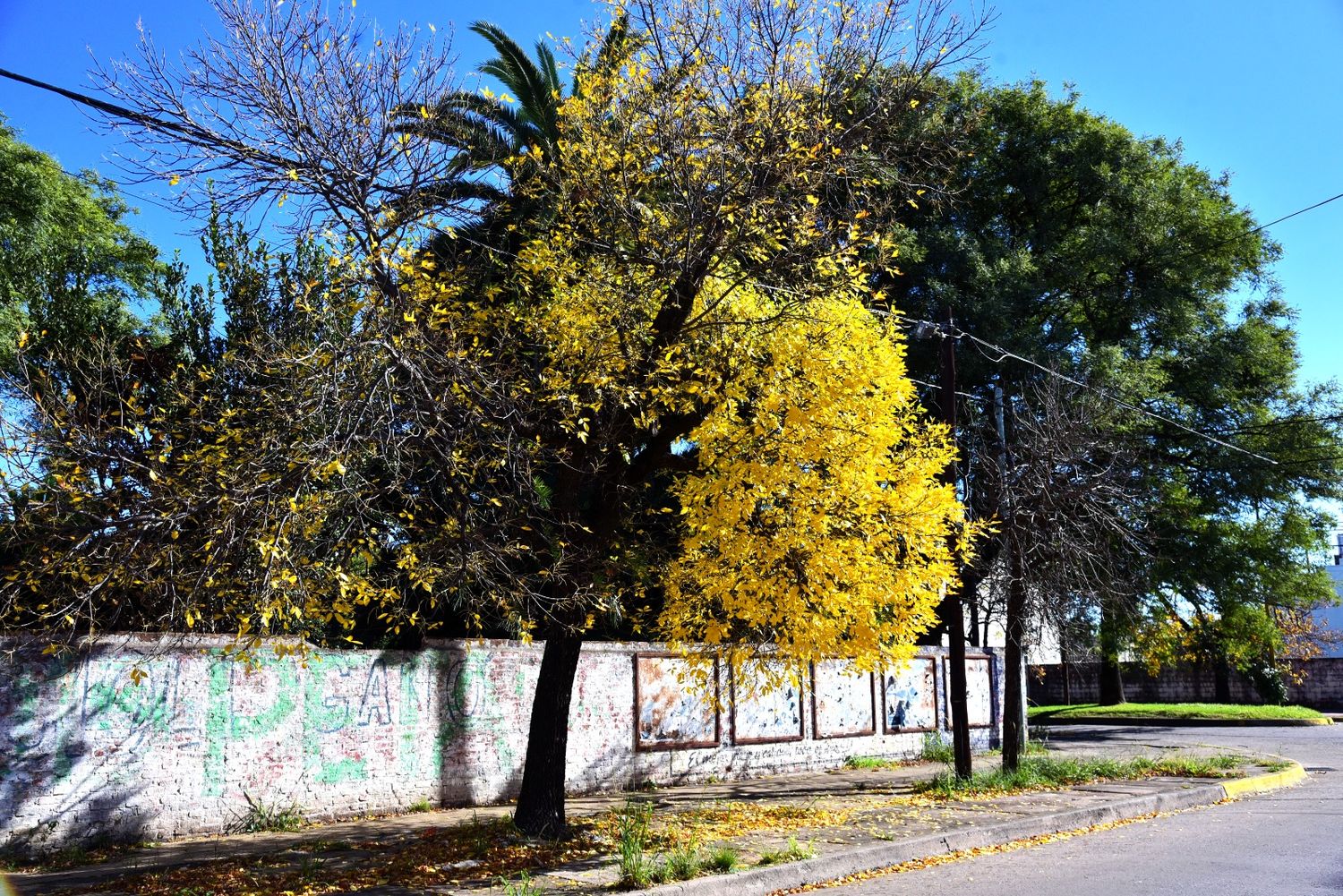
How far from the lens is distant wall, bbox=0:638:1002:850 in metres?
9.81

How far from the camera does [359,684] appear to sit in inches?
480

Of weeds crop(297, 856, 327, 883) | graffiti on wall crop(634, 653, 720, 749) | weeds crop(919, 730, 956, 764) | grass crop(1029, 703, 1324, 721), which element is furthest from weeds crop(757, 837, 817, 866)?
grass crop(1029, 703, 1324, 721)

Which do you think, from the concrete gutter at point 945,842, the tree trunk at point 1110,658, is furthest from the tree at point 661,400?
the tree trunk at point 1110,658

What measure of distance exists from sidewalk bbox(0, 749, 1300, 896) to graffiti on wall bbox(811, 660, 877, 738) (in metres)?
3.02

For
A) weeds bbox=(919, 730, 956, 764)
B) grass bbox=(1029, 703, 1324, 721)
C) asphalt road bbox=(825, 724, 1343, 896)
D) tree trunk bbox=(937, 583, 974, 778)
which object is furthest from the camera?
grass bbox=(1029, 703, 1324, 721)

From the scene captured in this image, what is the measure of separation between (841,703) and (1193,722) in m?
17.8

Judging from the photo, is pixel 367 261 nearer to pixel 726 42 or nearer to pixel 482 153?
pixel 726 42

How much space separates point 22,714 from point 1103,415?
18.4 metres

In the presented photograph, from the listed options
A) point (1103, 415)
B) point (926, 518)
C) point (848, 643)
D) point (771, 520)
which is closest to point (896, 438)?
point (926, 518)

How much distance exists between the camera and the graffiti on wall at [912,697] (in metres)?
19.2

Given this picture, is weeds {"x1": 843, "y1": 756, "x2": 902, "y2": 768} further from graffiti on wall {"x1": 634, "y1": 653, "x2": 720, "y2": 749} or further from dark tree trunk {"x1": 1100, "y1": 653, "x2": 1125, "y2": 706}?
dark tree trunk {"x1": 1100, "y1": 653, "x2": 1125, "y2": 706}

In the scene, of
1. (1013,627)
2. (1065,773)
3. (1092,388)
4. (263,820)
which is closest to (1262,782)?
(1065,773)

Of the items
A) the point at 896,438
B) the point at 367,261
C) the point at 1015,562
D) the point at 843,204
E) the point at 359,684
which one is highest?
the point at 843,204

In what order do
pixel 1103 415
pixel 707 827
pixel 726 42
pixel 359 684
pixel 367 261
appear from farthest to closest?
pixel 1103 415, pixel 359 684, pixel 707 827, pixel 726 42, pixel 367 261
